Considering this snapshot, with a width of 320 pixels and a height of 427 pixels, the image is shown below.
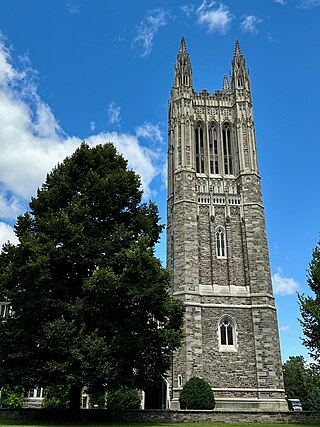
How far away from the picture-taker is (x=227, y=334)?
105 feet

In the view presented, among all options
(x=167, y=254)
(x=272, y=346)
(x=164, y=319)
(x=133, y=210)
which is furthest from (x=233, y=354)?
(x=133, y=210)

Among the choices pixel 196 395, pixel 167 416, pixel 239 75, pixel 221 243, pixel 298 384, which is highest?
pixel 239 75

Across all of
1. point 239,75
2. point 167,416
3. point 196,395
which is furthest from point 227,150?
point 167,416

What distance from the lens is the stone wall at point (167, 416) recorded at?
19.6 m

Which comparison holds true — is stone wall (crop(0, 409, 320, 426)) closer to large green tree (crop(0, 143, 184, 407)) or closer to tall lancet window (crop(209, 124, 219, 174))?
large green tree (crop(0, 143, 184, 407))

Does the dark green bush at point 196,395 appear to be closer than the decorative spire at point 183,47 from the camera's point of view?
Yes

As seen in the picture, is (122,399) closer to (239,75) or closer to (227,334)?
(227,334)

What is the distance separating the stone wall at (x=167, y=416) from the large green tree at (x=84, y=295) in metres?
1.77

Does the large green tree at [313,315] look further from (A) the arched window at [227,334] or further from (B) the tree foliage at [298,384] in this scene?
(B) the tree foliage at [298,384]

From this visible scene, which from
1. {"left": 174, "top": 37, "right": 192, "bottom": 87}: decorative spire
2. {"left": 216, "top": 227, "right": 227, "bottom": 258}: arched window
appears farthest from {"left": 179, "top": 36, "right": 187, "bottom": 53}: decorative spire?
{"left": 216, "top": 227, "right": 227, "bottom": 258}: arched window

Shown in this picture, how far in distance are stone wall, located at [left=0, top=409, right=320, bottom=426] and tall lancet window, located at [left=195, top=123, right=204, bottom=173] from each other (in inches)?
860

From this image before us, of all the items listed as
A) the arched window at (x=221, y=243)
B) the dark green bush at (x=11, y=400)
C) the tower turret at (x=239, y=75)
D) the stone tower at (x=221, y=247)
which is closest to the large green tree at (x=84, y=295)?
the stone tower at (x=221, y=247)

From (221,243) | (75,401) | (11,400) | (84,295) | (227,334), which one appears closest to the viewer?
(75,401)

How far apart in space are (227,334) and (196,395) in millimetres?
6402
